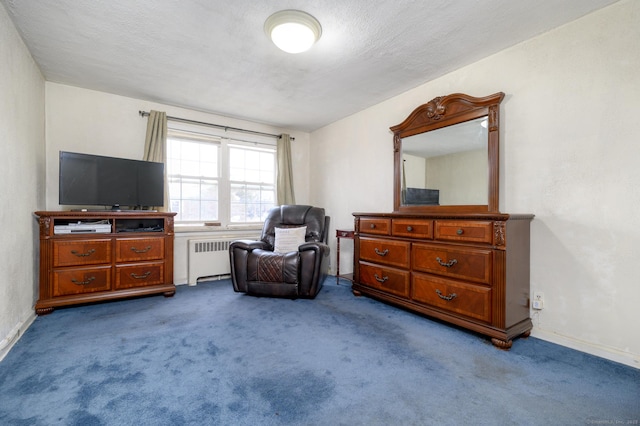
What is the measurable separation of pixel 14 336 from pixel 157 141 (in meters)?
2.40

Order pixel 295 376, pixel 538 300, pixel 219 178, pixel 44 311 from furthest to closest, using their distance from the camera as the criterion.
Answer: pixel 219 178 < pixel 44 311 < pixel 538 300 < pixel 295 376

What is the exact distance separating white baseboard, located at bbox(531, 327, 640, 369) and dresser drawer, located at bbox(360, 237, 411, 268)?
44.7 inches

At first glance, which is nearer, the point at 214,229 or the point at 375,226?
the point at 375,226

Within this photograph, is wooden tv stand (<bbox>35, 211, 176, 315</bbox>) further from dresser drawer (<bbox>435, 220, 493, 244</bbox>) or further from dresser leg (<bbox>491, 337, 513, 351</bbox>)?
dresser leg (<bbox>491, 337, 513, 351</bbox>)

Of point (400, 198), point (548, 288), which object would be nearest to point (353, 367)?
point (548, 288)

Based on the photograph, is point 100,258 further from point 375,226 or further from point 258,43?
point 375,226

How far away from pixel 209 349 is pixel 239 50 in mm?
2459

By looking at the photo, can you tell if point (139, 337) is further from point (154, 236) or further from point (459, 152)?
point (459, 152)

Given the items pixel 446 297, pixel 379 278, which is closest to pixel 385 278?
pixel 379 278

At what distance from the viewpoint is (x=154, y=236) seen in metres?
3.17

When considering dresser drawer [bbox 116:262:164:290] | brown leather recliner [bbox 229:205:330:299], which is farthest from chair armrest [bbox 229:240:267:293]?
dresser drawer [bbox 116:262:164:290]

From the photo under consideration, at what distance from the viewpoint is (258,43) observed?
2.32 meters

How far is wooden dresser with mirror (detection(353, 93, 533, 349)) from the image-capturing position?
6.71 ft

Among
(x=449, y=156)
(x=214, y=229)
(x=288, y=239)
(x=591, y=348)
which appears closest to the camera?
(x=591, y=348)
